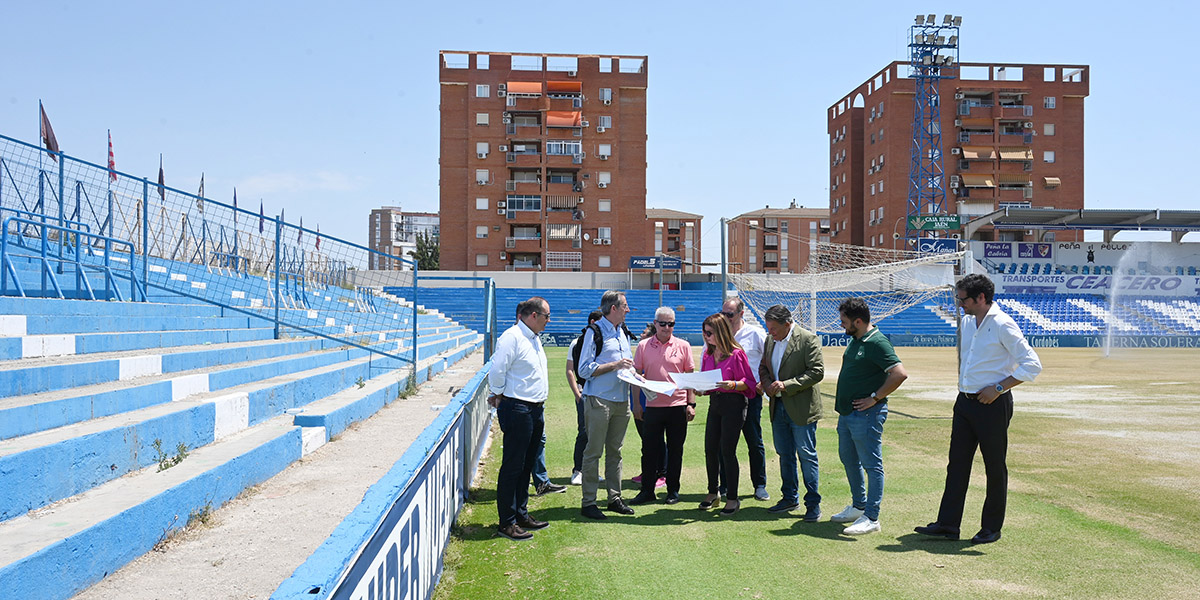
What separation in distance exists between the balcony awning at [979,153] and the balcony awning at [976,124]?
1.88m

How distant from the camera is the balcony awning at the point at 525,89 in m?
66.0

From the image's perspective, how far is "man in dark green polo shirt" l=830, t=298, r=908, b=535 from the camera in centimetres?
609

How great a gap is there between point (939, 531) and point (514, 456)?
311 centimetres

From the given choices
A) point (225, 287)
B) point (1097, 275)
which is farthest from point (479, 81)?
point (225, 287)

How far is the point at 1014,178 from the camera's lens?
227ft

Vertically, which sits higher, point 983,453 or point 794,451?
point 983,453

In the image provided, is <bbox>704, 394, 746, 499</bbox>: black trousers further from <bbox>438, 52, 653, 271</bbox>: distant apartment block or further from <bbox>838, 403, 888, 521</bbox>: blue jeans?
<bbox>438, 52, 653, 271</bbox>: distant apartment block

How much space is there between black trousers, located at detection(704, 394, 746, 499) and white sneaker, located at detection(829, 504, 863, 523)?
0.82 meters

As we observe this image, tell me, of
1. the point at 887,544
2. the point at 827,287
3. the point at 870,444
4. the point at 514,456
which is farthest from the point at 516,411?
the point at 827,287

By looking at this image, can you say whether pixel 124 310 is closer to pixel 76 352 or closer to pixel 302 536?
pixel 76 352

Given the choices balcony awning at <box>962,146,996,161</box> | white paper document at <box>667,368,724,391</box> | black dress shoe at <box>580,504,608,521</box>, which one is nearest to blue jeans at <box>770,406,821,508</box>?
white paper document at <box>667,368,724,391</box>

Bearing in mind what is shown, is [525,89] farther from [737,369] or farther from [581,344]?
[737,369]

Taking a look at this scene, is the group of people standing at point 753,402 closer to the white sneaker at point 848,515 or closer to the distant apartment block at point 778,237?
the white sneaker at point 848,515

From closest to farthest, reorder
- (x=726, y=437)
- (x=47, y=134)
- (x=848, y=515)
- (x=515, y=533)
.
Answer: (x=515, y=533) < (x=848, y=515) < (x=726, y=437) < (x=47, y=134)
